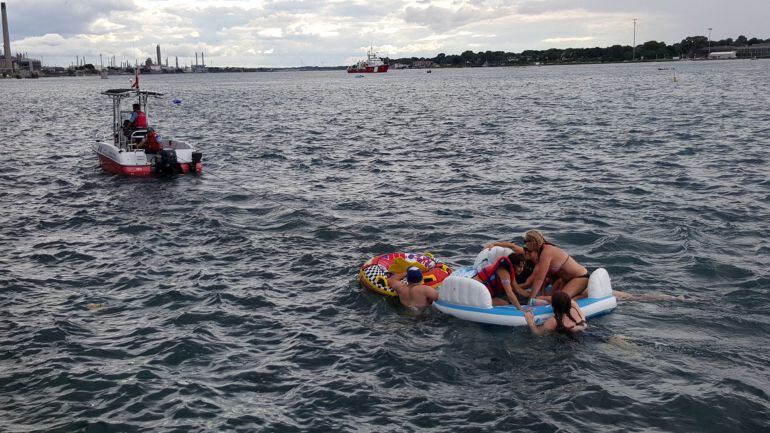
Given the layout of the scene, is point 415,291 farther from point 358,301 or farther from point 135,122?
point 135,122

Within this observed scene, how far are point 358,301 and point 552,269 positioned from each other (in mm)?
3588

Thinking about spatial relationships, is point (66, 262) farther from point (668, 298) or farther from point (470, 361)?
point (668, 298)

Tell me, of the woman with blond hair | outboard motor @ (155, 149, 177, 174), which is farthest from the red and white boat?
the woman with blond hair

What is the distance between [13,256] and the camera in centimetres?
1628

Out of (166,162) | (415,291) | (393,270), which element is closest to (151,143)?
(166,162)

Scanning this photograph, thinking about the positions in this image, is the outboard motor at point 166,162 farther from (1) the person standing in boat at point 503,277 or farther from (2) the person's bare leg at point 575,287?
(2) the person's bare leg at point 575,287

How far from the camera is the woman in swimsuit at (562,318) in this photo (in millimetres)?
10961

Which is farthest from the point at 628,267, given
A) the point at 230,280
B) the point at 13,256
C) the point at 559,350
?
the point at 13,256

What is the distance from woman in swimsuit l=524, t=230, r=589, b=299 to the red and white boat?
17420 mm

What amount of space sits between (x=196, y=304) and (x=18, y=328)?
296 cm

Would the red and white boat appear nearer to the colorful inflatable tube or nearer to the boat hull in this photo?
the boat hull

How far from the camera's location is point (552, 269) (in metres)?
12.1

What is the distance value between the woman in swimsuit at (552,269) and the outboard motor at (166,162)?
17.2m

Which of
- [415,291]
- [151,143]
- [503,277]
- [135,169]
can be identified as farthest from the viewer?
[151,143]
